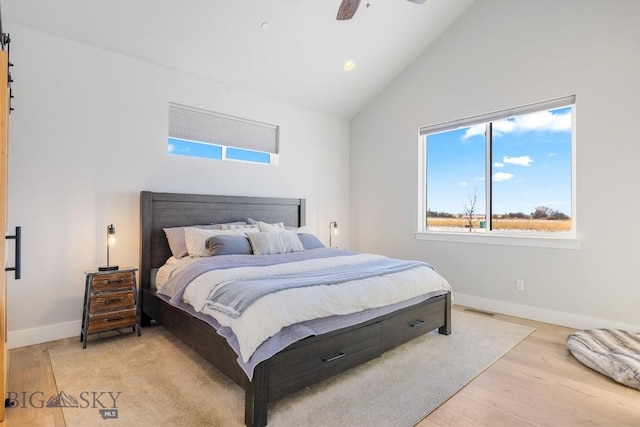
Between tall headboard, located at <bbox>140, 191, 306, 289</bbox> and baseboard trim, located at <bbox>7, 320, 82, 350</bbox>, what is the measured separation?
2.17ft

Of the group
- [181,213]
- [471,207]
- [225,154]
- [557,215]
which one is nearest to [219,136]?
[225,154]

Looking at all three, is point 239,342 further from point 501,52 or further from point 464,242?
point 501,52

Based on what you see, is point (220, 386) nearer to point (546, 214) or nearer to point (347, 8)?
point (347, 8)

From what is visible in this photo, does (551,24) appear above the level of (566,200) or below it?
above

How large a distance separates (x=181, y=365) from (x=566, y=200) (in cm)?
398

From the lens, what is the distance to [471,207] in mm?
4312

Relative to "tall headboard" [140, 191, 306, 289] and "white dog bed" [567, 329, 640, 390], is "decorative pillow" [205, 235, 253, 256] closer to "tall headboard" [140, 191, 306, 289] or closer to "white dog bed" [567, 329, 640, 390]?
"tall headboard" [140, 191, 306, 289]

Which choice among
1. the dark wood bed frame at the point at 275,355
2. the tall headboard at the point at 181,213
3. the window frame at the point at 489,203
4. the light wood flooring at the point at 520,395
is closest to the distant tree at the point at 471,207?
the window frame at the point at 489,203

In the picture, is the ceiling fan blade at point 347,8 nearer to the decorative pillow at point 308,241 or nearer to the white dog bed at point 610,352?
the decorative pillow at point 308,241

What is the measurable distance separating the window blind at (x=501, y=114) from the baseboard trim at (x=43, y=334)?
4.54 meters

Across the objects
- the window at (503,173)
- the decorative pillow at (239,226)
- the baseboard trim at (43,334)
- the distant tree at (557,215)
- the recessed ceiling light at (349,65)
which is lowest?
the baseboard trim at (43,334)

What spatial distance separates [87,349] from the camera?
279 cm

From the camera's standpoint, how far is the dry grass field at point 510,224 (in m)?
3.59

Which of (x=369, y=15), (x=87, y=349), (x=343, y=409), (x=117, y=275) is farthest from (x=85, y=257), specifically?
(x=369, y=15)
